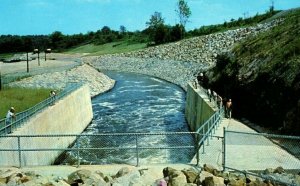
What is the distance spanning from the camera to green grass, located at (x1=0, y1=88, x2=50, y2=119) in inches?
1257

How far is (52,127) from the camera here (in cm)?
3144

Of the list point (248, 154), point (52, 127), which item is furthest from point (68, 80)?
point (248, 154)

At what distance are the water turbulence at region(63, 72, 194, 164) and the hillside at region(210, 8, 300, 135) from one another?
17.3 ft

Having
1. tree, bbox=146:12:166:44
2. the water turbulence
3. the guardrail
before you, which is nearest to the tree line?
tree, bbox=146:12:166:44

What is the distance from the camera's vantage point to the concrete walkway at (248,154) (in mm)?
17375

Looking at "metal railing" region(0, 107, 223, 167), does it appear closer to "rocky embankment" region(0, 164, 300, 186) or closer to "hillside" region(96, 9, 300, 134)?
"hillside" region(96, 9, 300, 134)

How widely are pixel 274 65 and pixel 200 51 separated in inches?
2661

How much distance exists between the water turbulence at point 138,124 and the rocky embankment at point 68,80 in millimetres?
1887

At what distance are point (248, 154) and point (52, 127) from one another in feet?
53.3

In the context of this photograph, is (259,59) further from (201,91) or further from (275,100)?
(275,100)

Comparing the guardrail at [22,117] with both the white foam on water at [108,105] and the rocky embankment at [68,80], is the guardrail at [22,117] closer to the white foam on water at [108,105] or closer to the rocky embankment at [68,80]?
the rocky embankment at [68,80]

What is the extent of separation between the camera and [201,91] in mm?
42594

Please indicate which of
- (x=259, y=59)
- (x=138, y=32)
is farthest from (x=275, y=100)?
(x=138, y=32)

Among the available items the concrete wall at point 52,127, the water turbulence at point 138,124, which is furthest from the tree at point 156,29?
the concrete wall at point 52,127
